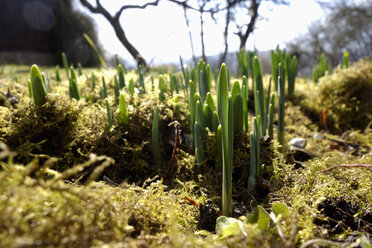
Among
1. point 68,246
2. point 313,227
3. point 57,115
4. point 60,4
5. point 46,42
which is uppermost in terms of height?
Answer: point 60,4

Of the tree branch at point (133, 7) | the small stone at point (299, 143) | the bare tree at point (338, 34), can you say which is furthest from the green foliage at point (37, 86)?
the bare tree at point (338, 34)

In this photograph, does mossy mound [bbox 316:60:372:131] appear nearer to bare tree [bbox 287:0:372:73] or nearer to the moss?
the moss

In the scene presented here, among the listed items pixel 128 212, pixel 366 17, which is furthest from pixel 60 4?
pixel 366 17

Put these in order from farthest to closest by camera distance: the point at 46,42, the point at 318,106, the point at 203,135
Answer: the point at 46,42
the point at 318,106
the point at 203,135

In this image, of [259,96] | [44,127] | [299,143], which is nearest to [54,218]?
[44,127]

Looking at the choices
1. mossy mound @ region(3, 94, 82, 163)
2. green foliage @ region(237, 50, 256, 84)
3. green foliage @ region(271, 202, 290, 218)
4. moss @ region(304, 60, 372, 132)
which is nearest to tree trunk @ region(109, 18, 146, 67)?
green foliage @ region(237, 50, 256, 84)

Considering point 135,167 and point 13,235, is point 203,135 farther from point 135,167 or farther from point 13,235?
point 13,235
